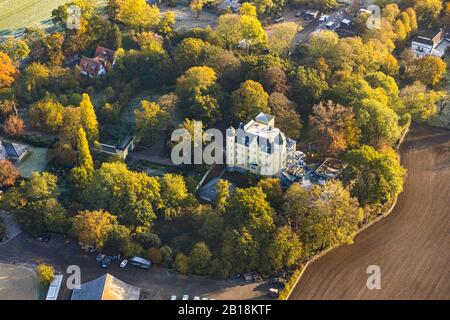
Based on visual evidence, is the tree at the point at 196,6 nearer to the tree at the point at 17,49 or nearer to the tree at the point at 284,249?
the tree at the point at 17,49

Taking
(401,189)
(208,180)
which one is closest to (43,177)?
(208,180)

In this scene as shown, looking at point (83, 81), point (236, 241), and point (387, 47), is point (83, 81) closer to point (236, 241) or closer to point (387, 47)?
point (236, 241)

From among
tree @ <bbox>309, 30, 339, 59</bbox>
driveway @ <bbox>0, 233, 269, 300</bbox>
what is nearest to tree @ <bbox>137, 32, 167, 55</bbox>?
tree @ <bbox>309, 30, 339, 59</bbox>

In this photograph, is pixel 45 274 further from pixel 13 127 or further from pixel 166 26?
pixel 166 26

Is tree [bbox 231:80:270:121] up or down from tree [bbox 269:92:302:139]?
up

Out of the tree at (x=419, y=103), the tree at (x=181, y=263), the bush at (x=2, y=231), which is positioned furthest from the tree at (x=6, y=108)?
the tree at (x=419, y=103)

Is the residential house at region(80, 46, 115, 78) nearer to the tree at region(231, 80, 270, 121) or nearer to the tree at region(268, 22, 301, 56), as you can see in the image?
the tree at region(231, 80, 270, 121)
